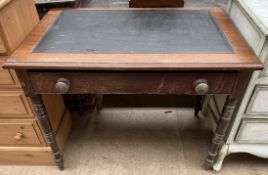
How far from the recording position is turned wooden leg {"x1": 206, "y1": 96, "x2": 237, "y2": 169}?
94 centimetres

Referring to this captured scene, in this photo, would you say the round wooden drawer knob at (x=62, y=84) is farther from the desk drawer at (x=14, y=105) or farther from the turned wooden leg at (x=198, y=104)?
the turned wooden leg at (x=198, y=104)

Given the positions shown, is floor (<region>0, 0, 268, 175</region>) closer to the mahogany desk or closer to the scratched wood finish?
the scratched wood finish

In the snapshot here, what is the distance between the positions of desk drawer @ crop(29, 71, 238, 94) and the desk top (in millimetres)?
59

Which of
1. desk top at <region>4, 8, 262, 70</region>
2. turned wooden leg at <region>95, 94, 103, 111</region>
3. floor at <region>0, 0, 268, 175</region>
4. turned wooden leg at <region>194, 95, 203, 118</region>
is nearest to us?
desk top at <region>4, 8, 262, 70</region>

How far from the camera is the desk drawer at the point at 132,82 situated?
2.80 feet

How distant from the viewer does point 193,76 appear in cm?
85

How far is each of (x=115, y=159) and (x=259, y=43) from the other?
0.93 meters

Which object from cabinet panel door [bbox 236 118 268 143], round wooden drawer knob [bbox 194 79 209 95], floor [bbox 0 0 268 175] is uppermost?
round wooden drawer knob [bbox 194 79 209 95]

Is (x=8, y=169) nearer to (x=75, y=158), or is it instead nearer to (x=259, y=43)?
(x=75, y=158)

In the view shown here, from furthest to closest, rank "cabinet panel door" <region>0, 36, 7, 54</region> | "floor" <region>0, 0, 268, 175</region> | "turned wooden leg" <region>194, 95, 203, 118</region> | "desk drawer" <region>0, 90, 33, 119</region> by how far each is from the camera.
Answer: "turned wooden leg" <region>194, 95, 203, 118</region> < "floor" <region>0, 0, 268, 175</region> < "desk drawer" <region>0, 90, 33, 119</region> < "cabinet panel door" <region>0, 36, 7, 54</region>

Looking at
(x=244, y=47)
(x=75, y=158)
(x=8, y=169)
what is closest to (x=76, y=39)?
(x=244, y=47)

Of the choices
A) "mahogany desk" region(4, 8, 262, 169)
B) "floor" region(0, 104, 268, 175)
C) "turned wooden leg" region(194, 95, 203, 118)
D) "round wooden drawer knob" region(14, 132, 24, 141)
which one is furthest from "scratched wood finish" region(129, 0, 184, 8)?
"round wooden drawer knob" region(14, 132, 24, 141)

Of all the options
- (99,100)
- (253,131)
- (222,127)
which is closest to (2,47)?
(99,100)

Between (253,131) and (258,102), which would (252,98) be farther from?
(253,131)
